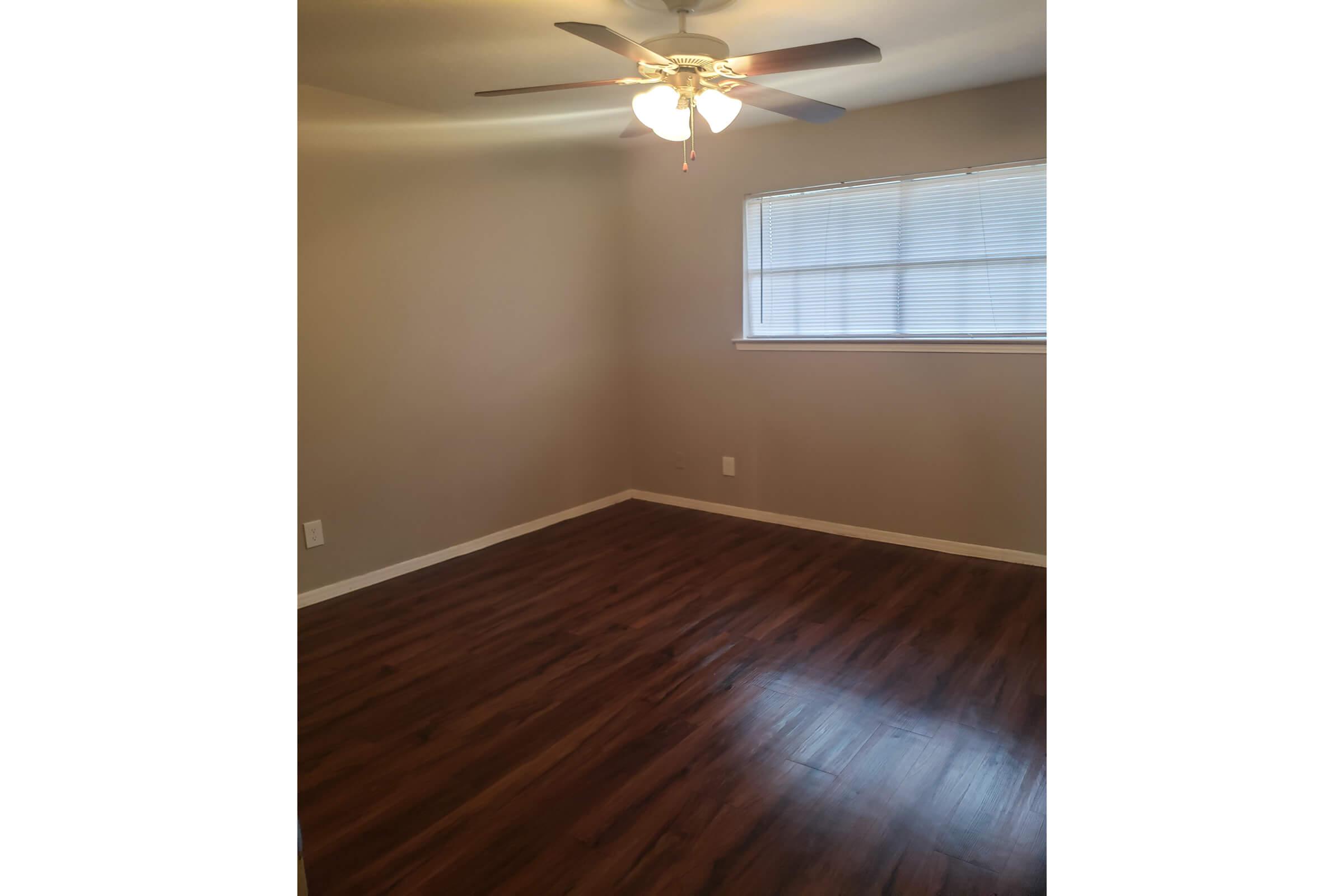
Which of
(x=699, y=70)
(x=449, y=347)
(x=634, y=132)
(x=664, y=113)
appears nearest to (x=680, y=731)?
(x=664, y=113)

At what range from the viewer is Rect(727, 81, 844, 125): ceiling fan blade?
2.45m

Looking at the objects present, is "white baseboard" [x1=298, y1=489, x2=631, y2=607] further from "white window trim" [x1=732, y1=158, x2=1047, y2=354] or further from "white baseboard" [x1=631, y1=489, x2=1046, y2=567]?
"white window trim" [x1=732, y1=158, x2=1047, y2=354]

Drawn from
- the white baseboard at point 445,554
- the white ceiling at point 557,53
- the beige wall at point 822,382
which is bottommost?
the white baseboard at point 445,554

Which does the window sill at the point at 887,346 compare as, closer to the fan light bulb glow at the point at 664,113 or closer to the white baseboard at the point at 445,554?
the white baseboard at the point at 445,554

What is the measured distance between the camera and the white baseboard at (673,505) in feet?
11.9

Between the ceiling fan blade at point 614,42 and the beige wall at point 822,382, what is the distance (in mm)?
2086

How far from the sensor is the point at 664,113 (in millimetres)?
2342

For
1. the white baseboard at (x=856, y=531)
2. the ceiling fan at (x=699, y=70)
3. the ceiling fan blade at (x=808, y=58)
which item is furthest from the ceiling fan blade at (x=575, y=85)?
the white baseboard at (x=856, y=531)

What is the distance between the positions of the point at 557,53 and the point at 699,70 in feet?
3.01

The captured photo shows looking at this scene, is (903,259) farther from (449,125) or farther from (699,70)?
(449,125)

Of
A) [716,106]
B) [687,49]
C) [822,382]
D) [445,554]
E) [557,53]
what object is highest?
[557,53]

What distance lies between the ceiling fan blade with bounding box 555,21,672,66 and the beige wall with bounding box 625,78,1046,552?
2.09 metres
